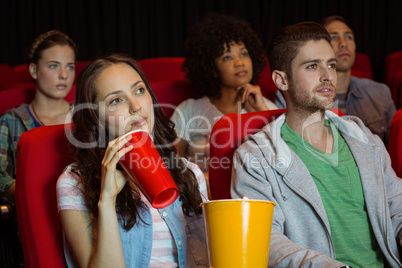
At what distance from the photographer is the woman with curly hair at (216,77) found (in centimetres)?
245

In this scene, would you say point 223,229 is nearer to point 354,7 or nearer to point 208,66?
point 208,66

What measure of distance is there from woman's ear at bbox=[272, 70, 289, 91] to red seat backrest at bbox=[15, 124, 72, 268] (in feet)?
2.25

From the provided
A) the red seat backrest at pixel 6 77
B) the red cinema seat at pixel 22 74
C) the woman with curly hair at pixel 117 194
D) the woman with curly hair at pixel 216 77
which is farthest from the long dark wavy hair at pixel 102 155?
the red cinema seat at pixel 22 74

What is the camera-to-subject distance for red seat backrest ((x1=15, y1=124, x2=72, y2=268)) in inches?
55.6

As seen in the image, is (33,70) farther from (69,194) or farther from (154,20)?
(69,194)

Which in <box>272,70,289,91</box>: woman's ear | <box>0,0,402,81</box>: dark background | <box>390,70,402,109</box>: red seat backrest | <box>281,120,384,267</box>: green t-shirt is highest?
<box>0,0,402,81</box>: dark background

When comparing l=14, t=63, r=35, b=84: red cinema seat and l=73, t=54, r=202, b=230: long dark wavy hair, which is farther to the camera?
l=14, t=63, r=35, b=84: red cinema seat

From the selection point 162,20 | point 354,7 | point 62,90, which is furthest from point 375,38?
point 62,90

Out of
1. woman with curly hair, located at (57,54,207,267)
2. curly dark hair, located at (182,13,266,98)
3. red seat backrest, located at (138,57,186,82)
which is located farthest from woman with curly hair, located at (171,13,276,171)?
woman with curly hair, located at (57,54,207,267)

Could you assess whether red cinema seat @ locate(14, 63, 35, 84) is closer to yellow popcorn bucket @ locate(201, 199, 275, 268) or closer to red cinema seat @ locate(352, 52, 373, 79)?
red cinema seat @ locate(352, 52, 373, 79)

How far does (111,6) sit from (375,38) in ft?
6.31

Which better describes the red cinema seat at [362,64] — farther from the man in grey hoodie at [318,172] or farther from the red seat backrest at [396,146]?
the man in grey hoodie at [318,172]

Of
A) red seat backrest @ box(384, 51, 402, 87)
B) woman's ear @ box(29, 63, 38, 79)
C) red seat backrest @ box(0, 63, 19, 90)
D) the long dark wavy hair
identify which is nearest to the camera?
the long dark wavy hair

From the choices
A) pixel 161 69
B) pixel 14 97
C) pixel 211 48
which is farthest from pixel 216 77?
pixel 14 97
